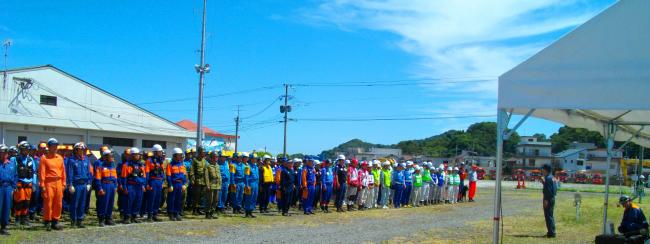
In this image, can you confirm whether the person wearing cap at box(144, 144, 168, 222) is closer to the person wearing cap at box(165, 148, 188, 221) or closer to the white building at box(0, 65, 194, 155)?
the person wearing cap at box(165, 148, 188, 221)

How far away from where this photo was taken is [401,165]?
21.2 meters

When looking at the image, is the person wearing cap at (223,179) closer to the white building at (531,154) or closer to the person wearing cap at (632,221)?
the person wearing cap at (632,221)

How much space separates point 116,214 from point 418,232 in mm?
7576

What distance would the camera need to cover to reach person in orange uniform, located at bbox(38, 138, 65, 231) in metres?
10.8

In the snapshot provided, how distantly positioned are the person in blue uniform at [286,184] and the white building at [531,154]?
268 feet

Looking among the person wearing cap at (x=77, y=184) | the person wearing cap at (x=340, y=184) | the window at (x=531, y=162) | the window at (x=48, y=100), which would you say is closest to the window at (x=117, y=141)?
the window at (x=48, y=100)

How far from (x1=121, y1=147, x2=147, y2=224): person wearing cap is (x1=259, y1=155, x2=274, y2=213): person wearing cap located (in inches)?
169

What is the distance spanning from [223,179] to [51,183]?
5204 mm

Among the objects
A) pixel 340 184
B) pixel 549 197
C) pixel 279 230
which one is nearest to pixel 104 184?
pixel 279 230

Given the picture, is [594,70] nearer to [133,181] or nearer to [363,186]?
[133,181]

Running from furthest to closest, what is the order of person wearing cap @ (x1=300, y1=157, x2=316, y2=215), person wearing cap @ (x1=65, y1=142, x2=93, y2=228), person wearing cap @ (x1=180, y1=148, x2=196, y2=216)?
1. person wearing cap @ (x1=300, y1=157, x2=316, y2=215)
2. person wearing cap @ (x1=180, y1=148, x2=196, y2=216)
3. person wearing cap @ (x1=65, y1=142, x2=93, y2=228)

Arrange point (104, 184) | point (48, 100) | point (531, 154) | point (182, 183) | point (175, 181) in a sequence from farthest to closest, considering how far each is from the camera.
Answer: point (531, 154)
point (48, 100)
point (182, 183)
point (175, 181)
point (104, 184)

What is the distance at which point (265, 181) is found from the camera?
16484 millimetres

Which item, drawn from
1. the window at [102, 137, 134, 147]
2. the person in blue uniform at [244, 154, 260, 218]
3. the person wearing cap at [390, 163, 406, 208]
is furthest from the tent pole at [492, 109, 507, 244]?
the window at [102, 137, 134, 147]
